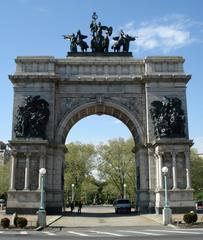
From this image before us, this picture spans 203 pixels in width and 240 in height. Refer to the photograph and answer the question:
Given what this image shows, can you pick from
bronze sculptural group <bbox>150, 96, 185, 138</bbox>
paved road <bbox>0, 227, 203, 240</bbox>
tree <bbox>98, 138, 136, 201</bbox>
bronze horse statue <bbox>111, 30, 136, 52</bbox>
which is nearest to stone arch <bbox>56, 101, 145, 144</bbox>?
bronze sculptural group <bbox>150, 96, 185, 138</bbox>

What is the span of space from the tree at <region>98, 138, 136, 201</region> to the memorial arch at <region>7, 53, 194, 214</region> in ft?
76.6

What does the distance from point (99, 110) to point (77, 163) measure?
3023 centimetres

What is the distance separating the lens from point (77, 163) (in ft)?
222

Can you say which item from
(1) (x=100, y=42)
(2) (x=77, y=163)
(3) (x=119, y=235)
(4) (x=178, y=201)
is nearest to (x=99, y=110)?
(1) (x=100, y=42)

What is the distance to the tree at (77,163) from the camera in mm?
67688

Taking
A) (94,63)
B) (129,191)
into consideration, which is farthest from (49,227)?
(129,191)

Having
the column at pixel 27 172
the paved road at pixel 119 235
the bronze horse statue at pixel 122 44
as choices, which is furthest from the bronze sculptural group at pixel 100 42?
the paved road at pixel 119 235

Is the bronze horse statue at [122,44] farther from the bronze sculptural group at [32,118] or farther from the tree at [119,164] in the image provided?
the tree at [119,164]

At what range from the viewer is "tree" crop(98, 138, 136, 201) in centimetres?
6162

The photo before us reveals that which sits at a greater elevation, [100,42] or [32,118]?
[100,42]

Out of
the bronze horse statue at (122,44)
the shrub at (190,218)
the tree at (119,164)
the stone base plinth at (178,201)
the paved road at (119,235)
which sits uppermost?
the bronze horse statue at (122,44)

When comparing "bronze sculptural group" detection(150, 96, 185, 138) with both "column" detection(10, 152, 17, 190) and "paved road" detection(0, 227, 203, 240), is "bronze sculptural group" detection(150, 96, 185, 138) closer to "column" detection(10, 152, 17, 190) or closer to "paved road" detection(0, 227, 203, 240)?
"column" detection(10, 152, 17, 190)

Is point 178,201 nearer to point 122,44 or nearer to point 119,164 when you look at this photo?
point 122,44

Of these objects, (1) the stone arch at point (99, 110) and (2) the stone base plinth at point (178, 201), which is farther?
(1) the stone arch at point (99, 110)
